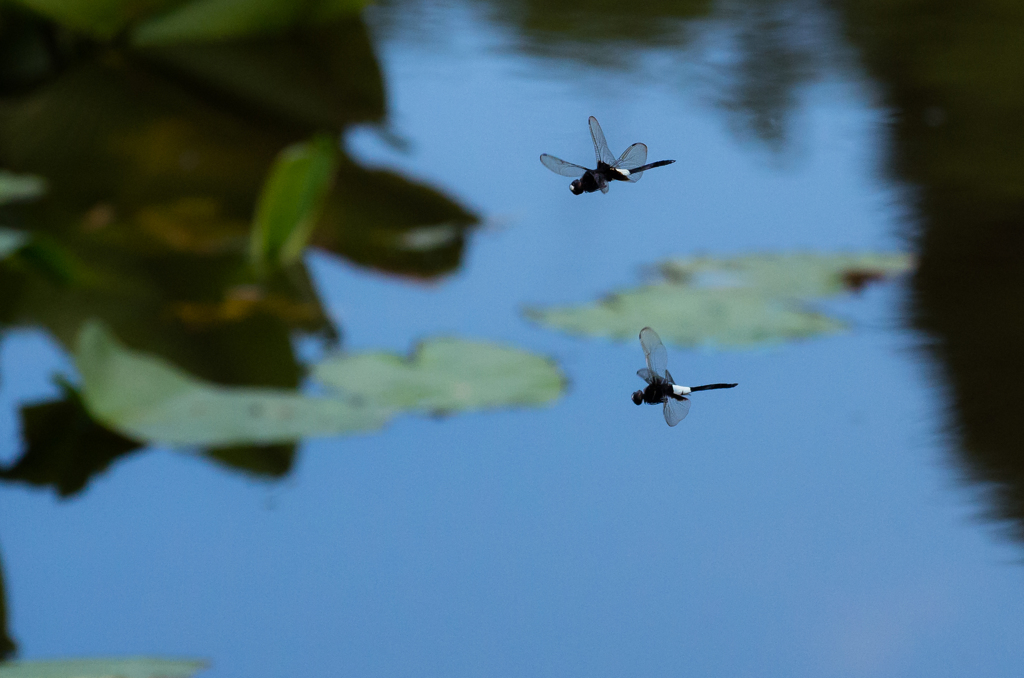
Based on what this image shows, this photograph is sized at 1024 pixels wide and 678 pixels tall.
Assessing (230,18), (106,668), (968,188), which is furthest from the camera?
(230,18)

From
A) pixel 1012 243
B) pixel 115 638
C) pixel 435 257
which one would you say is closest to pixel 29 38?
pixel 435 257

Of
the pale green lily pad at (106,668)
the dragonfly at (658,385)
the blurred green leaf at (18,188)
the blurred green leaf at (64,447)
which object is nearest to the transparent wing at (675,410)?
the dragonfly at (658,385)

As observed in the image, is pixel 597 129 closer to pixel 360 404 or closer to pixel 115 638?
pixel 115 638

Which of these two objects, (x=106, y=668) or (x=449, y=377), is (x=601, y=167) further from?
(x=449, y=377)

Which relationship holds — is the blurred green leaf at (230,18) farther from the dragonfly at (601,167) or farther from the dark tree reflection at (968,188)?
the dragonfly at (601,167)

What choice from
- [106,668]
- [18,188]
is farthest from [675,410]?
[18,188]

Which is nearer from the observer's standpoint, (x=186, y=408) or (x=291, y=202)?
(x=186, y=408)

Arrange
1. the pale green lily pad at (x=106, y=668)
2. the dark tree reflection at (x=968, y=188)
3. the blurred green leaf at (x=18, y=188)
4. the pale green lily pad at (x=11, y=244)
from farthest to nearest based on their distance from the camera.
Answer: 1. the blurred green leaf at (x=18, y=188)
2. the pale green lily pad at (x=11, y=244)
3. the dark tree reflection at (x=968, y=188)
4. the pale green lily pad at (x=106, y=668)
